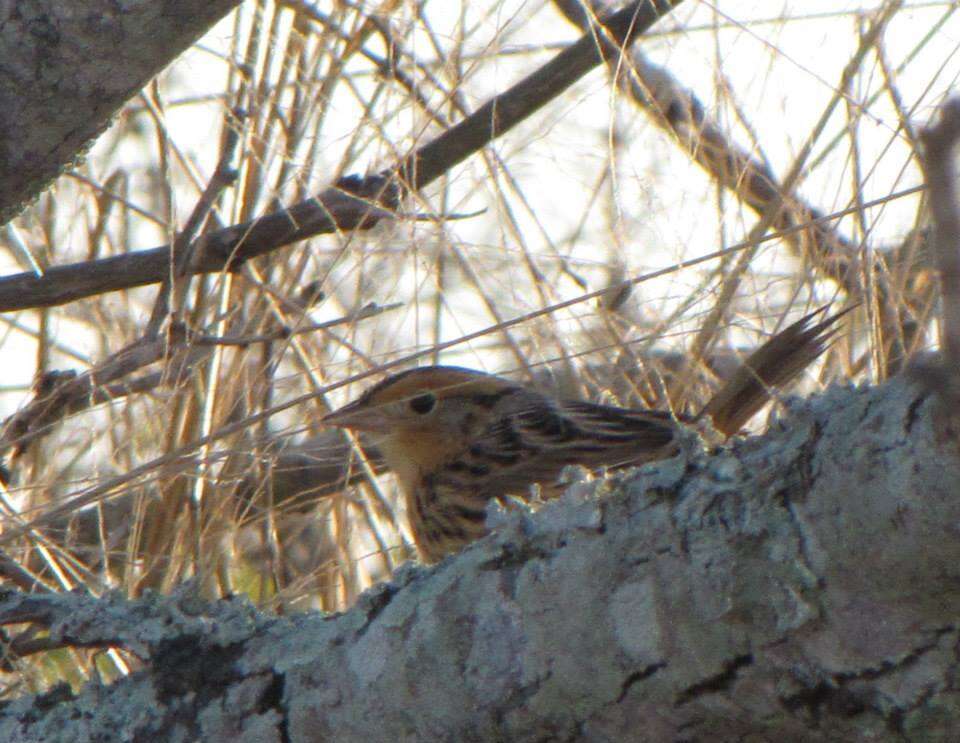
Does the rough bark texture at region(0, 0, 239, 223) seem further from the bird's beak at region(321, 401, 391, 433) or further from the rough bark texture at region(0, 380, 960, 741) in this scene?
the bird's beak at region(321, 401, 391, 433)

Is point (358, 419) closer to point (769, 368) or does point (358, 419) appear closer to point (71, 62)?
point (769, 368)

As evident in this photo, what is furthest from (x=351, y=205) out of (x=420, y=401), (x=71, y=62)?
(x=420, y=401)

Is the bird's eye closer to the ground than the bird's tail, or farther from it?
farther from it

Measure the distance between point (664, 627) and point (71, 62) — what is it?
101 cm

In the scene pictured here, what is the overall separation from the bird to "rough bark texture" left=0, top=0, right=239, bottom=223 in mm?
1036

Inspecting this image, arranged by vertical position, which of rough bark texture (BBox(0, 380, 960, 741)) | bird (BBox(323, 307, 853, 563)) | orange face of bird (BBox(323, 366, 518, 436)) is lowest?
rough bark texture (BBox(0, 380, 960, 741))

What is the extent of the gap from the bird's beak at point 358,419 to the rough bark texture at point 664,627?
4.43 feet

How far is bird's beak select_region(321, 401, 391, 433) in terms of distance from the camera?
9.29 feet

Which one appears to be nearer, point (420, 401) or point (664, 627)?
point (664, 627)

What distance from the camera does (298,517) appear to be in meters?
3.03

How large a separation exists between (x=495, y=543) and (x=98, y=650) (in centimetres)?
62

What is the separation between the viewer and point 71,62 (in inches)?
66.6

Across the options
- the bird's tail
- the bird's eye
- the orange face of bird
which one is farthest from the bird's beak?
the bird's tail

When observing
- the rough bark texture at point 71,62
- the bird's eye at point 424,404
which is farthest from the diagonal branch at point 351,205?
the bird's eye at point 424,404
